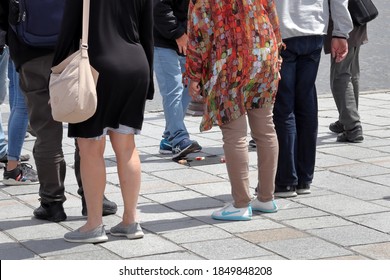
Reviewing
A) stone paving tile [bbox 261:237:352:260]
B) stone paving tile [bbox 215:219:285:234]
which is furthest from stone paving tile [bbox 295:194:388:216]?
stone paving tile [bbox 261:237:352:260]

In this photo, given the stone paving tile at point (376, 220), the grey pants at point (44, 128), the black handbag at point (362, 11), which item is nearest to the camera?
the stone paving tile at point (376, 220)

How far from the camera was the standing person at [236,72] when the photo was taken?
22.1 feet

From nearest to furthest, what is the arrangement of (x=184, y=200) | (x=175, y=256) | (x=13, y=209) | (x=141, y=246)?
1. (x=175, y=256)
2. (x=141, y=246)
3. (x=13, y=209)
4. (x=184, y=200)

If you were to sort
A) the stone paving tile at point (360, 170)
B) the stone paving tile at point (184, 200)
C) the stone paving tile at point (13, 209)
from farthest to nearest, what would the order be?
the stone paving tile at point (360, 170), the stone paving tile at point (184, 200), the stone paving tile at point (13, 209)

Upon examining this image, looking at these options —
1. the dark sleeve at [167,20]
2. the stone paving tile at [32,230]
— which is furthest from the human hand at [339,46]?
the stone paving tile at [32,230]

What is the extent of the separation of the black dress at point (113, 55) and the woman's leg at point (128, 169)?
0.36 ft

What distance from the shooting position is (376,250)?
20.1 ft

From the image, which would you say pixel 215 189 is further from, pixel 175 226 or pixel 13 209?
pixel 13 209

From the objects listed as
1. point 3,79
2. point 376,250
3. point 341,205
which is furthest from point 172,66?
point 376,250

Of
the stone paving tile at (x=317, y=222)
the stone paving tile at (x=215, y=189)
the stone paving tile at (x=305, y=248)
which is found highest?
the stone paving tile at (x=305, y=248)

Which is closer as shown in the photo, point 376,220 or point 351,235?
point 351,235

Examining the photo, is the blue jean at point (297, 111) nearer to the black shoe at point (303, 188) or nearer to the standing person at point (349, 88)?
the black shoe at point (303, 188)

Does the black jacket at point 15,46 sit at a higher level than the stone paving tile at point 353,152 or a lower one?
higher

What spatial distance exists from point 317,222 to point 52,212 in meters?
1.69
